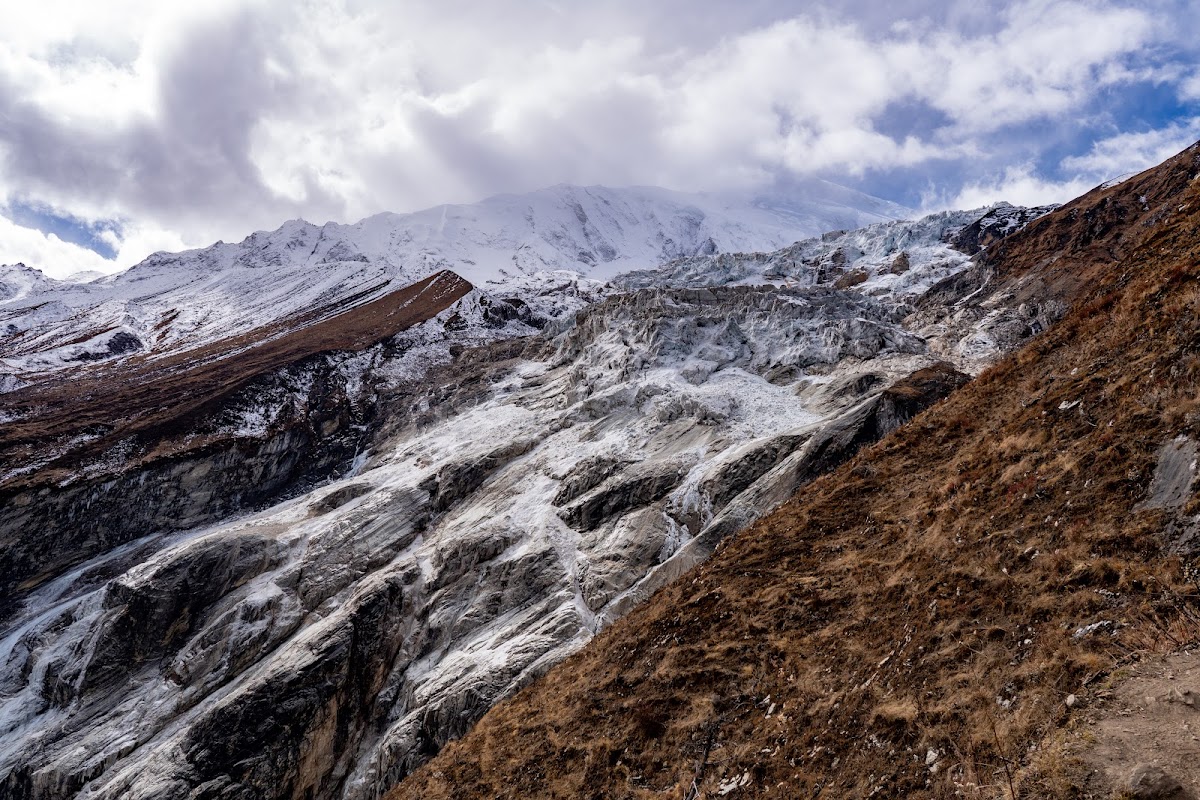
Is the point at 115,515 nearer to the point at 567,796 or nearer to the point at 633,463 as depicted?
the point at 633,463

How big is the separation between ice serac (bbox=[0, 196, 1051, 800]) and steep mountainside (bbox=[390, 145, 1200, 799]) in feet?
18.9

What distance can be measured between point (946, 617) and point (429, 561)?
92.6 ft

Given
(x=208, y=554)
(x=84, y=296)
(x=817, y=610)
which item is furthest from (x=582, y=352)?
(x=84, y=296)

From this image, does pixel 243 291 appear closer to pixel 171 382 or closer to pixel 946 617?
pixel 171 382

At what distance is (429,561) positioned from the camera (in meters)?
33.2

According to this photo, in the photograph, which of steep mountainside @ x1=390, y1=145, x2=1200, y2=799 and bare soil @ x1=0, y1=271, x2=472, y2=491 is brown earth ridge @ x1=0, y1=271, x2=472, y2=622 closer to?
bare soil @ x1=0, y1=271, x2=472, y2=491

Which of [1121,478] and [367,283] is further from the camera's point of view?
[367,283]

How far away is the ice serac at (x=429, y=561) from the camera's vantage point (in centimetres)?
2550

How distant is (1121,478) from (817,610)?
646cm

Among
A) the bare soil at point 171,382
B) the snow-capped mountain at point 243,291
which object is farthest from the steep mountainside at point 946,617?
the snow-capped mountain at point 243,291

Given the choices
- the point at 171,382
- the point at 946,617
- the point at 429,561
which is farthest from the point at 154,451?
the point at 946,617

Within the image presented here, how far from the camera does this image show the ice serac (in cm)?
2550

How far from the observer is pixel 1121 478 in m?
10.3

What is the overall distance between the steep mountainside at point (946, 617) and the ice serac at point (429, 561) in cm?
577
